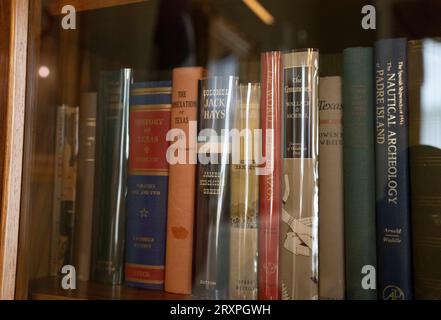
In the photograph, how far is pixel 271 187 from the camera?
0.54 meters

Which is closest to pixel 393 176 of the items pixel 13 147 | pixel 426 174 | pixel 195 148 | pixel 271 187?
pixel 426 174

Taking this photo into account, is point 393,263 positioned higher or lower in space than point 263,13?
lower

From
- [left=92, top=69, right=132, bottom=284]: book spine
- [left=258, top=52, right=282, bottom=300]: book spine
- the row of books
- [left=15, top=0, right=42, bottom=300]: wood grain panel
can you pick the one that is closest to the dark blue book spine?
the row of books

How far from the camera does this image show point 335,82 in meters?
0.54

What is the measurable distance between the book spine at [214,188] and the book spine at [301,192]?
0.24 ft

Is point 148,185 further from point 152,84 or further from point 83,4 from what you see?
point 83,4

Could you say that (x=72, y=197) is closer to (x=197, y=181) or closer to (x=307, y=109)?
(x=197, y=181)

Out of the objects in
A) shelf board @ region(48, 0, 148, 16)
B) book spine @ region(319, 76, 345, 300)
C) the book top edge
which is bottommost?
book spine @ region(319, 76, 345, 300)

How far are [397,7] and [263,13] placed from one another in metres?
0.18

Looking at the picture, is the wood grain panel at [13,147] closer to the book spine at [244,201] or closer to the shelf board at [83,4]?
the shelf board at [83,4]

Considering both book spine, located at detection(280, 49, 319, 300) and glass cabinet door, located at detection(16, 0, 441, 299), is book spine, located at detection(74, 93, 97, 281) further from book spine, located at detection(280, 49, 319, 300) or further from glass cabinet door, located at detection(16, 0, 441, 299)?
book spine, located at detection(280, 49, 319, 300)

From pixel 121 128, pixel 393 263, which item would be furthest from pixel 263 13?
pixel 393 263

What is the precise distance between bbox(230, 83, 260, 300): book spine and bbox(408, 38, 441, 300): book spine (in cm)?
18

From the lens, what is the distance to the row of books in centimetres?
50
